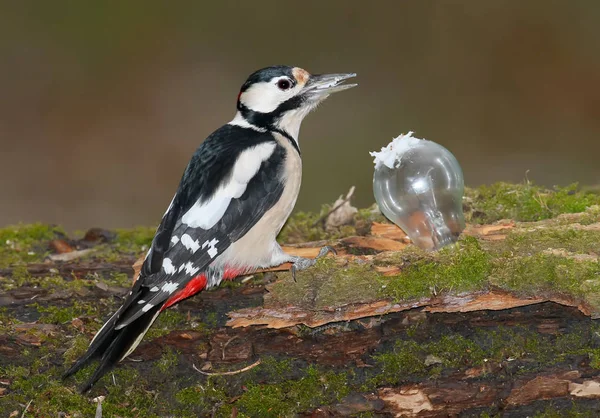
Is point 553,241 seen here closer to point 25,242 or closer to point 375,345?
point 375,345

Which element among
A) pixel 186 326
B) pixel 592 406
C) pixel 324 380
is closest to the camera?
pixel 592 406

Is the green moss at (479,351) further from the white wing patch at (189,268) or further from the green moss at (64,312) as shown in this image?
the green moss at (64,312)

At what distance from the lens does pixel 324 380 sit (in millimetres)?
3000

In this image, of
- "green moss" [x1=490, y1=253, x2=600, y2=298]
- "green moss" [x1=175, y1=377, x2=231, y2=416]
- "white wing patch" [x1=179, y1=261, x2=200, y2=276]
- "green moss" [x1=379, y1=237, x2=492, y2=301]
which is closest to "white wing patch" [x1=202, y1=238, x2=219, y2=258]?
"white wing patch" [x1=179, y1=261, x2=200, y2=276]

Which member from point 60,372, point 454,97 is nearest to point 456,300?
point 60,372

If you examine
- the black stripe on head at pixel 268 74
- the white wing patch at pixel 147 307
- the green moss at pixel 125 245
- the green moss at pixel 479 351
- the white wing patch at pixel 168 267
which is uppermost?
the black stripe on head at pixel 268 74

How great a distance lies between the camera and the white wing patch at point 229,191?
3369 millimetres

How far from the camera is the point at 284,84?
12.9ft

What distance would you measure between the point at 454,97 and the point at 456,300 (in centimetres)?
657

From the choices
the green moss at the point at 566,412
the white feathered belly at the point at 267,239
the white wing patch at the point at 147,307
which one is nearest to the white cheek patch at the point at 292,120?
the white feathered belly at the point at 267,239

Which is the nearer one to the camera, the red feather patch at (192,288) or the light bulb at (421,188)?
the red feather patch at (192,288)

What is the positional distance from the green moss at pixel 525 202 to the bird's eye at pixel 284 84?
1.21m

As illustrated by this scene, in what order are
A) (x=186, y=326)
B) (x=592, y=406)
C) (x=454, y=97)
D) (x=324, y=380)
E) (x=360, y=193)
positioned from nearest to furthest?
(x=592, y=406) → (x=324, y=380) → (x=186, y=326) → (x=360, y=193) → (x=454, y=97)

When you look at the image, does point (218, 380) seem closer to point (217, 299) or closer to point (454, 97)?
point (217, 299)
